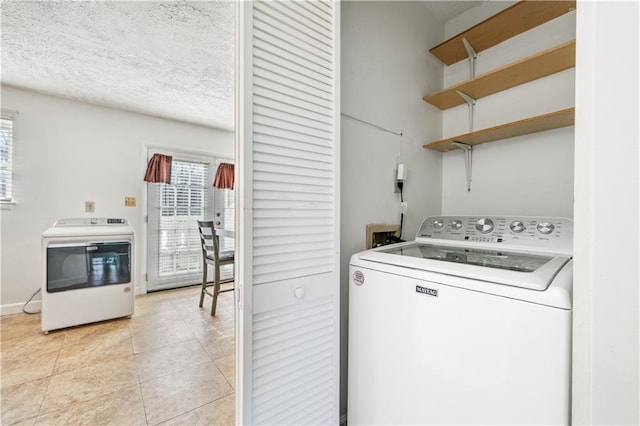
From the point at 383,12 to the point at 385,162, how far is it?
2.67 feet

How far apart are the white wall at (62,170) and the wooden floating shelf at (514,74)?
3.47 m

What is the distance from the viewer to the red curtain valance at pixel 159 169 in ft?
11.1

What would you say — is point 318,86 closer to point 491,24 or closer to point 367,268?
point 367,268

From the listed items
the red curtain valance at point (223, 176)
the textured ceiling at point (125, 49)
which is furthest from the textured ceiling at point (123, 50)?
the red curtain valance at point (223, 176)

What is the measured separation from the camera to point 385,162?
4.78 feet

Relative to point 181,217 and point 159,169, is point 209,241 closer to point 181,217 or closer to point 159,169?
point 181,217

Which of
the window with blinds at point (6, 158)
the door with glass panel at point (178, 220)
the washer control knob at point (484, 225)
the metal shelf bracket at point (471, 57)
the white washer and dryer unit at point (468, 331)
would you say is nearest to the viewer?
the white washer and dryer unit at point (468, 331)

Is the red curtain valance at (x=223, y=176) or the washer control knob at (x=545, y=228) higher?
the red curtain valance at (x=223, y=176)

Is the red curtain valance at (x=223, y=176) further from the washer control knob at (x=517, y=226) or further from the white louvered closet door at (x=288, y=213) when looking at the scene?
the washer control knob at (x=517, y=226)

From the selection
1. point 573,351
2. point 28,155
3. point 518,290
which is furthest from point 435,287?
point 28,155

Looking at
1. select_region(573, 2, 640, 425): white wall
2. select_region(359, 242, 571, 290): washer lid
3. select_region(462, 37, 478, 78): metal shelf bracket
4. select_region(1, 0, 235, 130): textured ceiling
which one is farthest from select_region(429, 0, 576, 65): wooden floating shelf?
select_region(1, 0, 235, 130): textured ceiling

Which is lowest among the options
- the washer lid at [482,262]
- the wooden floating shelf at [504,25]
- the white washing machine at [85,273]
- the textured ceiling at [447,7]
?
the white washing machine at [85,273]

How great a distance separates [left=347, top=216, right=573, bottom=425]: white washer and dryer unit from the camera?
677 millimetres

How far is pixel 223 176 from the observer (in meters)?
3.95
